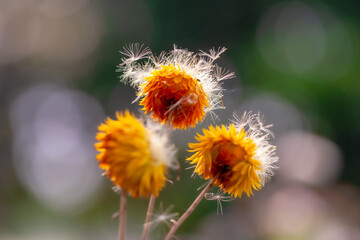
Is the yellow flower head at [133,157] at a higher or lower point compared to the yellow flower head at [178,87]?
lower

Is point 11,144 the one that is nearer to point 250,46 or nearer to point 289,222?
point 250,46

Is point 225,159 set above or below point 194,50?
below

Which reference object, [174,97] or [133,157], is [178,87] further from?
[133,157]

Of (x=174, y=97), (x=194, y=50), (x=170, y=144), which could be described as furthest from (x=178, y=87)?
(x=194, y=50)

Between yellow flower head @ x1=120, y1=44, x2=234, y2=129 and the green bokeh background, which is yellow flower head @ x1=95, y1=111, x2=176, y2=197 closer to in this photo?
yellow flower head @ x1=120, y1=44, x2=234, y2=129

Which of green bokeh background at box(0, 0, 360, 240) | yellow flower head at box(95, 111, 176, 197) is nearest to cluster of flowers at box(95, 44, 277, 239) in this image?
yellow flower head at box(95, 111, 176, 197)

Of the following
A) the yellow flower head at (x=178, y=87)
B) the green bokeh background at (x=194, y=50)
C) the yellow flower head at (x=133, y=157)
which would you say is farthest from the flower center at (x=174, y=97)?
the green bokeh background at (x=194, y=50)

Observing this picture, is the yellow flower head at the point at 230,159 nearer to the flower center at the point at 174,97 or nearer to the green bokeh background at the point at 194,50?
the flower center at the point at 174,97
